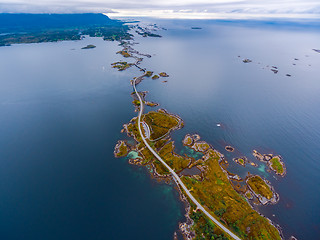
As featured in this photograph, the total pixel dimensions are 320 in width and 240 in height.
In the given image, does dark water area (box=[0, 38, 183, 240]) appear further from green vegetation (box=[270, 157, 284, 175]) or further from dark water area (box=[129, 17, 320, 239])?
green vegetation (box=[270, 157, 284, 175])

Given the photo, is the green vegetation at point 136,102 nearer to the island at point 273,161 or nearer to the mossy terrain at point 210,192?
the mossy terrain at point 210,192

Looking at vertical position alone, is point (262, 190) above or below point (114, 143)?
below

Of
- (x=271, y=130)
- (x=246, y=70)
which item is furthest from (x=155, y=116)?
(x=246, y=70)

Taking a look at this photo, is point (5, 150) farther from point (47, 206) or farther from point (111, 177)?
point (111, 177)

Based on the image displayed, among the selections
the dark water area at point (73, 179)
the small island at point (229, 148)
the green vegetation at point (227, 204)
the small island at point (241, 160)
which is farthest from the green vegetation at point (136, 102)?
the small island at point (241, 160)

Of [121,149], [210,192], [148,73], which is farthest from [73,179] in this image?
[148,73]

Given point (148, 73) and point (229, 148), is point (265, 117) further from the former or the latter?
point (148, 73)
